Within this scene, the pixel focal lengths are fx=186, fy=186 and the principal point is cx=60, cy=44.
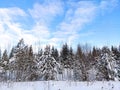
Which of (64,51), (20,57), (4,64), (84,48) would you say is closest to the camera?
(20,57)

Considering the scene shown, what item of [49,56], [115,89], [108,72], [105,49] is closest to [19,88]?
[115,89]

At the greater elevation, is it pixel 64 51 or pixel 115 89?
pixel 64 51

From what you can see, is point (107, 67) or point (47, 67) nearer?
point (47, 67)

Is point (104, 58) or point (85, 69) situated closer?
point (104, 58)

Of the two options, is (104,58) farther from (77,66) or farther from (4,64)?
(4,64)

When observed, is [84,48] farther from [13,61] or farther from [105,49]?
[13,61]

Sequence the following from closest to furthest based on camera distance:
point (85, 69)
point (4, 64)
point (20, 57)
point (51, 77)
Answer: point (20, 57) < point (51, 77) < point (85, 69) < point (4, 64)

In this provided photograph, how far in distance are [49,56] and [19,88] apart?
74.0 ft

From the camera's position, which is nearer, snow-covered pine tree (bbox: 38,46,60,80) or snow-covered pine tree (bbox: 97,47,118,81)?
snow-covered pine tree (bbox: 38,46,60,80)

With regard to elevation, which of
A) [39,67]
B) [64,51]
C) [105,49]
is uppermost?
[64,51]

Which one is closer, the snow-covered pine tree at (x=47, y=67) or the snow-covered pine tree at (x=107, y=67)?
the snow-covered pine tree at (x=47, y=67)

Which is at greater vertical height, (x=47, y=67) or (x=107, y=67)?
(x=47, y=67)

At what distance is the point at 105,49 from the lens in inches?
1348

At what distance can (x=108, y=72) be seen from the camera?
3189 centimetres
